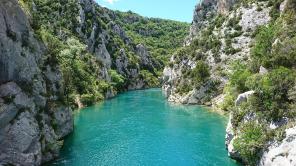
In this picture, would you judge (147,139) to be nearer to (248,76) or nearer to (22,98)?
(248,76)

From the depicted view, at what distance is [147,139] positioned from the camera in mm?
60938

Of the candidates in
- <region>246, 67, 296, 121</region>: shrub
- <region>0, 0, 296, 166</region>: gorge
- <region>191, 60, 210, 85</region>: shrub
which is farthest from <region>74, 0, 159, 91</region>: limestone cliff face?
<region>246, 67, 296, 121</region>: shrub

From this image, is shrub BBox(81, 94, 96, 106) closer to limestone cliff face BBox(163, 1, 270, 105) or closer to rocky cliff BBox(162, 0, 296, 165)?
limestone cliff face BBox(163, 1, 270, 105)

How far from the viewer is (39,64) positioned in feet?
184

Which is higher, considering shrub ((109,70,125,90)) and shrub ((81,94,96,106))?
shrub ((109,70,125,90))

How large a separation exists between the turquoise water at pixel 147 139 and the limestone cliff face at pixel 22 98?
4.39 meters

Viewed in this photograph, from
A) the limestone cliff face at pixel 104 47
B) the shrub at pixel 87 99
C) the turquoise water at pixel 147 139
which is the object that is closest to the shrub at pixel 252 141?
the turquoise water at pixel 147 139

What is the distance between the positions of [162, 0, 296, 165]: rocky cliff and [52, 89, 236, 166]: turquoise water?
437cm

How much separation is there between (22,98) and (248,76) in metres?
31.1

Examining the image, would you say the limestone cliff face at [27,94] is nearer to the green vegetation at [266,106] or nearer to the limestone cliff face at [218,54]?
the green vegetation at [266,106]

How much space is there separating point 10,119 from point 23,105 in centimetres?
269

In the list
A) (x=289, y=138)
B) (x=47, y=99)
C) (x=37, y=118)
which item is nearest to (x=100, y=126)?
(x=47, y=99)

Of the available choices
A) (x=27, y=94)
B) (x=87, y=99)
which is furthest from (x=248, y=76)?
(x=87, y=99)

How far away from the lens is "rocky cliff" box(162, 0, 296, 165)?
1565 inches
